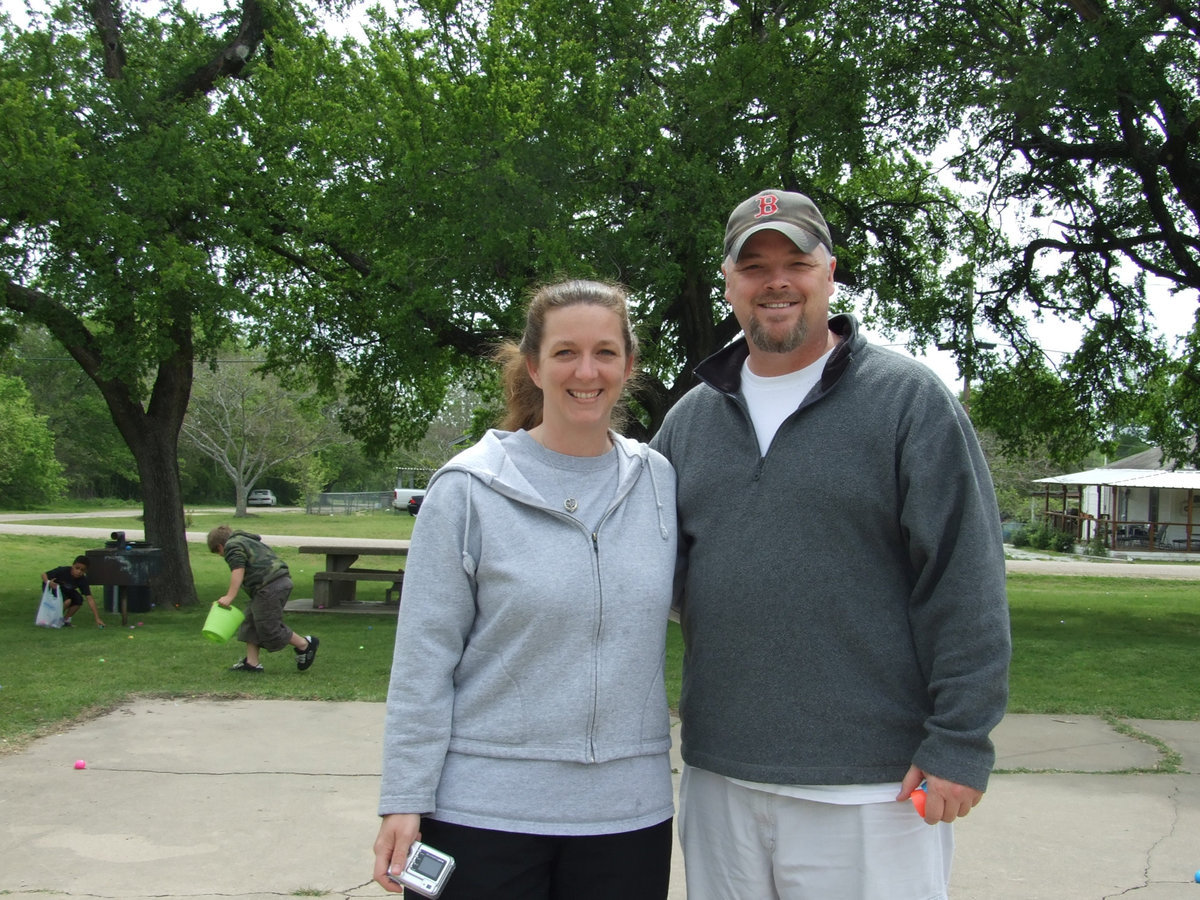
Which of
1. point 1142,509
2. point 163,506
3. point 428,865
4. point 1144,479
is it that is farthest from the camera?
point 1142,509

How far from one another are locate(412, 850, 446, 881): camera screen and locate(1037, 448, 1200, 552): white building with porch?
34611 millimetres

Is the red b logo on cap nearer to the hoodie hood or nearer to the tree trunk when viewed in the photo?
the hoodie hood

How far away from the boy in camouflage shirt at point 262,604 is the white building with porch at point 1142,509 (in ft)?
99.3

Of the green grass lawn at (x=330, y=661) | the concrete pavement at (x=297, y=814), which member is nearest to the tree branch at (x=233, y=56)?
the green grass lawn at (x=330, y=661)

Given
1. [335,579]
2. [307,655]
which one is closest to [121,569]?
[335,579]

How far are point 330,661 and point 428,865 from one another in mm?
7969

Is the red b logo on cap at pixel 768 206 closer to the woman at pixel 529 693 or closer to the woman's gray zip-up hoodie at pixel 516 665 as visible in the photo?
the woman at pixel 529 693

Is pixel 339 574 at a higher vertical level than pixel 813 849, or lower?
lower

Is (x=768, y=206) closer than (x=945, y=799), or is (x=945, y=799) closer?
(x=945, y=799)

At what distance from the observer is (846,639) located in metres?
2.23

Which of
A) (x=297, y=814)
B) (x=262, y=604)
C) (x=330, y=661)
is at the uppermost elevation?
(x=262, y=604)

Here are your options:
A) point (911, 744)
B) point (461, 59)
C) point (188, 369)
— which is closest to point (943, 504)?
point (911, 744)

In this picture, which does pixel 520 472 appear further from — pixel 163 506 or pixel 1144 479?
pixel 1144 479

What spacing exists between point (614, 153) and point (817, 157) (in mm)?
2933
